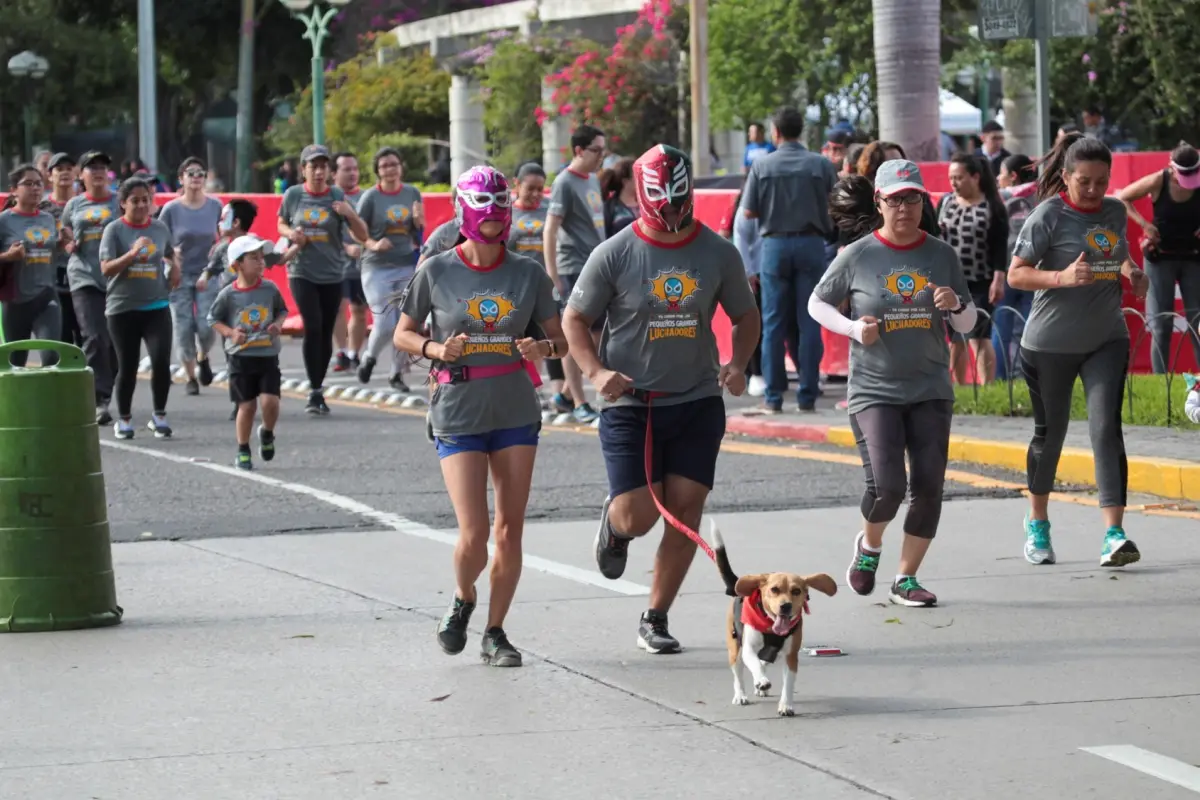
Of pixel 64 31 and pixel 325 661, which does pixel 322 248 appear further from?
pixel 64 31

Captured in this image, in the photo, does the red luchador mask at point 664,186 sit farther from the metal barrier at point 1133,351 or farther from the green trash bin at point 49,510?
the metal barrier at point 1133,351

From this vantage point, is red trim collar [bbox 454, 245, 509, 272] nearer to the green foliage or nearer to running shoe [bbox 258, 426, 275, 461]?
running shoe [bbox 258, 426, 275, 461]

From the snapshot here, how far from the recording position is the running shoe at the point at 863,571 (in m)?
9.07

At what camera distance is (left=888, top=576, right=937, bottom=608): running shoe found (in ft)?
29.8

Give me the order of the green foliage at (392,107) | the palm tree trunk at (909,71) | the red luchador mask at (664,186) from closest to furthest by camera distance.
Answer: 1. the red luchador mask at (664,186)
2. the palm tree trunk at (909,71)
3. the green foliage at (392,107)

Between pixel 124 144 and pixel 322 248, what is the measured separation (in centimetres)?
4928

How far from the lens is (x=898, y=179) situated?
8812 mm

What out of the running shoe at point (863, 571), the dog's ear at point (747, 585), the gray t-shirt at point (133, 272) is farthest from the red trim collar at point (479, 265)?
the gray t-shirt at point (133, 272)

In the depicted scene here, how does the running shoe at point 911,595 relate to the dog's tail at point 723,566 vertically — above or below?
below

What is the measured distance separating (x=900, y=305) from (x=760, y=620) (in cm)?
211

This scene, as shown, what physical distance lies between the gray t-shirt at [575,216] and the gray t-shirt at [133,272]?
8.99ft

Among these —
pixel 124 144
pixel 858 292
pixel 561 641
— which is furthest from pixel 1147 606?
pixel 124 144

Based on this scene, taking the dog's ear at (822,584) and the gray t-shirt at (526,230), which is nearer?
the dog's ear at (822,584)

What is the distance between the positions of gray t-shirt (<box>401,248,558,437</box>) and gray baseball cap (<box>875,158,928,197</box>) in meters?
1.57
